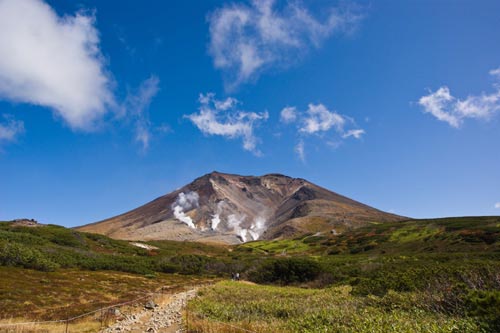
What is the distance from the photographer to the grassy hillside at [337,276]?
11.8 m

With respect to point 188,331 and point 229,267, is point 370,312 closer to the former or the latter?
point 188,331

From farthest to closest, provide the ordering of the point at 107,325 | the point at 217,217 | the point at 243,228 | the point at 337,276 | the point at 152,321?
the point at 243,228
the point at 217,217
the point at 337,276
the point at 152,321
the point at 107,325

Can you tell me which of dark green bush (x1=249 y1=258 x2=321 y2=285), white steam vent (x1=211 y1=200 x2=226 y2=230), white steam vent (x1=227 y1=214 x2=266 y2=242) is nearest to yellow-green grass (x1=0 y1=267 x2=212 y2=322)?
dark green bush (x1=249 y1=258 x2=321 y2=285)

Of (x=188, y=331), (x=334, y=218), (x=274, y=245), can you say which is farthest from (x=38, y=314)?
(x=334, y=218)

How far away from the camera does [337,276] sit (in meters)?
36.8

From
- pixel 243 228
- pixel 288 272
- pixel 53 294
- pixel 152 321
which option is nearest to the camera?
pixel 152 321

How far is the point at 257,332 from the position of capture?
10172 mm

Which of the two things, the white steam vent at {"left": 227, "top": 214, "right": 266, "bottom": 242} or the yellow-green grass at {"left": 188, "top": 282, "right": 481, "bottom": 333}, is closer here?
the yellow-green grass at {"left": 188, "top": 282, "right": 481, "bottom": 333}

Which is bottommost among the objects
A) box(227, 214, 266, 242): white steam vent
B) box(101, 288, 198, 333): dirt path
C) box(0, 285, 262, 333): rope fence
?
box(101, 288, 198, 333): dirt path

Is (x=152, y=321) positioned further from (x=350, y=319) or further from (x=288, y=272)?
(x=288, y=272)

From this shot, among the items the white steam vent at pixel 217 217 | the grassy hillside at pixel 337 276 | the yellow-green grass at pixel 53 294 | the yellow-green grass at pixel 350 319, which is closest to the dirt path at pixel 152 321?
the yellow-green grass at pixel 350 319

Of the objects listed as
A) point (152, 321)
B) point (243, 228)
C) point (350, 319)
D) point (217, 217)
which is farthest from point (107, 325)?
point (243, 228)

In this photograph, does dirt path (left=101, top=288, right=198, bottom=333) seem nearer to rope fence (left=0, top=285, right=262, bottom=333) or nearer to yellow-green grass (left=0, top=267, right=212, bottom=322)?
rope fence (left=0, top=285, right=262, bottom=333)

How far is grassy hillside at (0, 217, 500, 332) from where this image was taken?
38.7ft
